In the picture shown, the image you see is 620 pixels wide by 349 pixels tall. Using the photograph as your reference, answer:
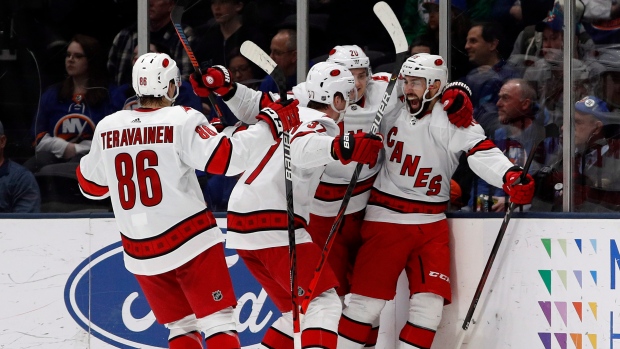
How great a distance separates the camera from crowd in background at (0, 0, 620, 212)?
13.6ft

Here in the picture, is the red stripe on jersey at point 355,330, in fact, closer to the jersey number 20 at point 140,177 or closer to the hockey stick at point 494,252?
the hockey stick at point 494,252

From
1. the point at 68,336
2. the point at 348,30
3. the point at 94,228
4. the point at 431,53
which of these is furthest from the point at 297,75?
the point at 68,336

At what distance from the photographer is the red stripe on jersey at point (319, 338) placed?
12.2 ft

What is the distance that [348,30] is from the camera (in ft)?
→ 15.1

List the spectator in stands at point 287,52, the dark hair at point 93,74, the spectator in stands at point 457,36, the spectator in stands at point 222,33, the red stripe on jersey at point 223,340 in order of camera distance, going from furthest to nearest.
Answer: the dark hair at point 93,74
the spectator in stands at point 222,33
the spectator in stands at point 287,52
the spectator in stands at point 457,36
the red stripe on jersey at point 223,340

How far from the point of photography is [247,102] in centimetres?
421

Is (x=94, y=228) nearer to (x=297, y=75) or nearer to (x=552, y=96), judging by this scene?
(x=297, y=75)

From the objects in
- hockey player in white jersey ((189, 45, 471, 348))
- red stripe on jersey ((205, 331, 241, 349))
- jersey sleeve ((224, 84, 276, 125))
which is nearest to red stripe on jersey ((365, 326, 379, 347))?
hockey player in white jersey ((189, 45, 471, 348))

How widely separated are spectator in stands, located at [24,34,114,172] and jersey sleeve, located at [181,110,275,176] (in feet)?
4.47

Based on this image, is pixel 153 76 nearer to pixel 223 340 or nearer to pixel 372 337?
pixel 223 340

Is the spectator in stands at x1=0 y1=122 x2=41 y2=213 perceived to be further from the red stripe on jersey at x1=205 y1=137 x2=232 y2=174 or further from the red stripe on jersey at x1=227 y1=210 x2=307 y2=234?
the red stripe on jersey at x1=205 y1=137 x2=232 y2=174

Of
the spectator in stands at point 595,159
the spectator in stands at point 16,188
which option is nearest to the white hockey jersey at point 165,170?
the spectator in stands at point 16,188

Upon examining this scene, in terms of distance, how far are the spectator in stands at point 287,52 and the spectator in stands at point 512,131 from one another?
2.98ft

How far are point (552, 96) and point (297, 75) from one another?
1.09m
